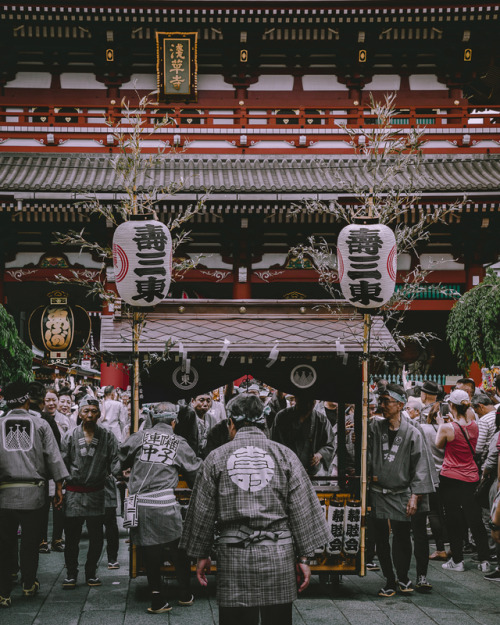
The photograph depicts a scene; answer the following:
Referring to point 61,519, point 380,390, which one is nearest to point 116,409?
point 61,519

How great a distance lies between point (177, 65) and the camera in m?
14.1

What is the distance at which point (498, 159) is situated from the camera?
46.0 feet

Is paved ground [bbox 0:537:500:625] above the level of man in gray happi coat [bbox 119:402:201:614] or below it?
below

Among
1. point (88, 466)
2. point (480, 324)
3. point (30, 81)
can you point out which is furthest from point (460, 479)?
point (30, 81)

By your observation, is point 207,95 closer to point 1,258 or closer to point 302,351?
point 1,258

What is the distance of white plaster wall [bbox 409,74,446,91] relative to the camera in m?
14.8

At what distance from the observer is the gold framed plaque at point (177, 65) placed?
13891 mm

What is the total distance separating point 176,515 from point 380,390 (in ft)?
7.41

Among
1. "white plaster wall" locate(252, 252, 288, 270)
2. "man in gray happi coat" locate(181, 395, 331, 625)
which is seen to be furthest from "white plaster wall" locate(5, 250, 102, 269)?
"man in gray happi coat" locate(181, 395, 331, 625)

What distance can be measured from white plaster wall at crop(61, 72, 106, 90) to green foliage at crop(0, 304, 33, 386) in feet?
23.0

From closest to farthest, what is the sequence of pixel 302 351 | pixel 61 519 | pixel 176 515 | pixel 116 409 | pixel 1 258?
pixel 176 515 → pixel 302 351 → pixel 61 519 → pixel 116 409 → pixel 1 258

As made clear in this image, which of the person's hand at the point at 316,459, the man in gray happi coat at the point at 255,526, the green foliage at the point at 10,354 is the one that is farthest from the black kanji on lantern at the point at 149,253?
the green foliage at the point at 10,354

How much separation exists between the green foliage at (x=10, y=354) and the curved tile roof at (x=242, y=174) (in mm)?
3103

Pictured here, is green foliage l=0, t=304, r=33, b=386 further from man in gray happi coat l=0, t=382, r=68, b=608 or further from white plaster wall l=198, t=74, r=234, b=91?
white plaster wall l=198, t=74, r=234, b=91
